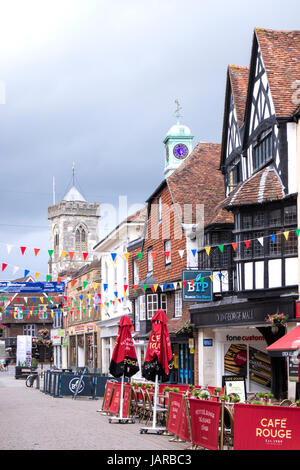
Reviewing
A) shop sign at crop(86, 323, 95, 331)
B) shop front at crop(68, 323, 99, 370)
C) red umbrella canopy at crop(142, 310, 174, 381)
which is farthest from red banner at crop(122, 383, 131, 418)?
shop sign at crop(86, 323, 95, 331)

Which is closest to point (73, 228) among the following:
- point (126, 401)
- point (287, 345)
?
point (126, 401)

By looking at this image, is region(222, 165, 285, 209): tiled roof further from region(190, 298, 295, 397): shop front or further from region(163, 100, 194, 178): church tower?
region(163, 100, 194, 178): church tower

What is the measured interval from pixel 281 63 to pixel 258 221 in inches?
219

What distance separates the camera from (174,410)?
16.8 meters

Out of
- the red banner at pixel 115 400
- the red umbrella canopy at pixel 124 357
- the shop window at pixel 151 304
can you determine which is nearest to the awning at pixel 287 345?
the red umbrella canopy at pixel 124 357

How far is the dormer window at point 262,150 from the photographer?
25.7 metres

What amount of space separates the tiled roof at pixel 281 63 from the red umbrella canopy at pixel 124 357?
8480 millimetres

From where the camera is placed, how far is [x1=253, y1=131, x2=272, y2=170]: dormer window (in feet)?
84.4

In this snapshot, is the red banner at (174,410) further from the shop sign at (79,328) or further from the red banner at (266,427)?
the shop sign at (79,328)

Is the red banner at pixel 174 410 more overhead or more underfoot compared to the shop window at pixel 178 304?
more underfoot

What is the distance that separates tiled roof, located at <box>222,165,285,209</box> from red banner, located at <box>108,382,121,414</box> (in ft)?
22.4

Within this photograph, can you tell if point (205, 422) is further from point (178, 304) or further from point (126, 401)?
point (178, 304)

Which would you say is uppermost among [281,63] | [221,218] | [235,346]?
[281,63]
